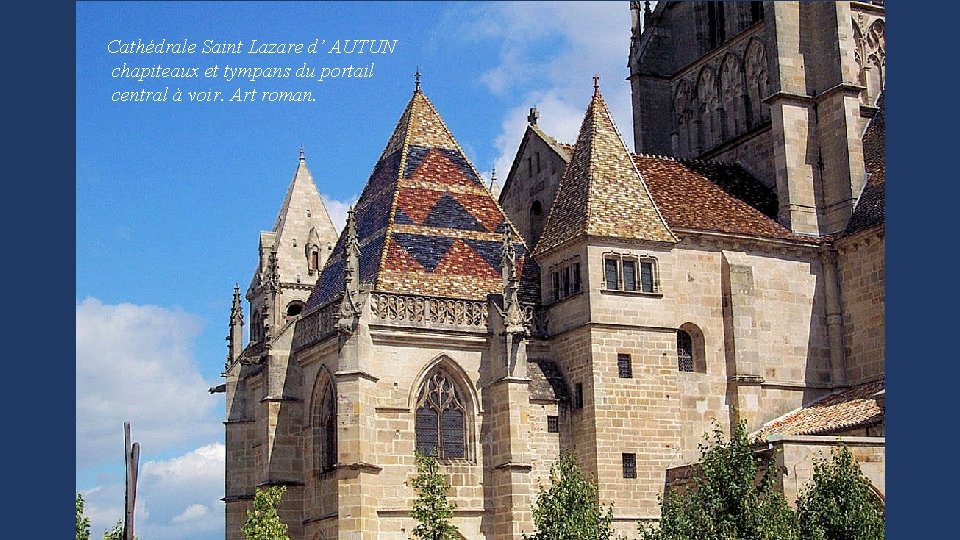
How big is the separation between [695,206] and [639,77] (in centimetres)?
925

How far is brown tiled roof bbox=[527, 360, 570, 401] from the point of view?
29203 mm

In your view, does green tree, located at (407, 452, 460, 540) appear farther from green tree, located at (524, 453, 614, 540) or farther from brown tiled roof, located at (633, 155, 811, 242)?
brown tiled roof, located at (633, 155, 811, 242)

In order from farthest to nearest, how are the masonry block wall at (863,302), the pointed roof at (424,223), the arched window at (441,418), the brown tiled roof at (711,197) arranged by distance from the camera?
the brown tiled roof at (711,197), the masonry block wall at (863,302), the pointed roof at (424,223), the arched window at (441,418)

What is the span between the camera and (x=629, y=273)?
98.6 ft

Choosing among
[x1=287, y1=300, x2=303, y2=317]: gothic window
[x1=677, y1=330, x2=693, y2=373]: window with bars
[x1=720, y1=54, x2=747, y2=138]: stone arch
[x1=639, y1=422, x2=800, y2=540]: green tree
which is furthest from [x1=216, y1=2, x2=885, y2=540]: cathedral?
[x1=639, y1=422, x2=800, y2=540]: green tree

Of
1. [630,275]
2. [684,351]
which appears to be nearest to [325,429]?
[630,275]

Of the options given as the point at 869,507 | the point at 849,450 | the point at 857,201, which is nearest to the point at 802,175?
the point at 857,201

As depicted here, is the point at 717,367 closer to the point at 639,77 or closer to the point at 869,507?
the point at 869,507

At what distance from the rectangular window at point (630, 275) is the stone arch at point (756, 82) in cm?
840

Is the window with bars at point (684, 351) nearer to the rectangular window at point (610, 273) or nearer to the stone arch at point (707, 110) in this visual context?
the rectangular window at point (610, 273)

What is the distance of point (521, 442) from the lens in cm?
2817

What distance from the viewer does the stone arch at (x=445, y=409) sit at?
28.5 meters

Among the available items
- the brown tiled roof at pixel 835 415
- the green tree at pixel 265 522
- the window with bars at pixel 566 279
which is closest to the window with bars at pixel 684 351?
the brown tiled roof at pixel 835 415

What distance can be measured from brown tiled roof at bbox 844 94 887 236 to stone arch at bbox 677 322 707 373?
201 inches
